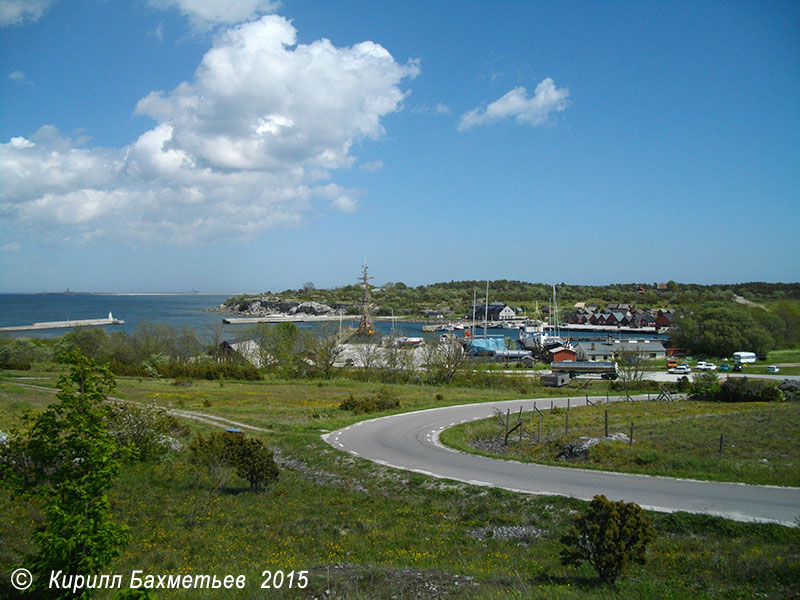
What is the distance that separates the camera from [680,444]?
18500mm

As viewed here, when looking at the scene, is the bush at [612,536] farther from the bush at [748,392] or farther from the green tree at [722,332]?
the green tree at [722,332]

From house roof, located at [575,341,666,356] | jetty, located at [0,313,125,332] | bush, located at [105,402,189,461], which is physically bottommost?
house roof, located at [575,341,666,356]

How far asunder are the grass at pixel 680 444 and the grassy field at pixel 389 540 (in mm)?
2118

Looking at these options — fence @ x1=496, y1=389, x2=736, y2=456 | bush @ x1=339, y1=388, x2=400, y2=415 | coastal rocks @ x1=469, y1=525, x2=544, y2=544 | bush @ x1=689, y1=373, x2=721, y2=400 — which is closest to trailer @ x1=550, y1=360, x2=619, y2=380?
bush @ x1=689, y1=373, x2=721, y2=400

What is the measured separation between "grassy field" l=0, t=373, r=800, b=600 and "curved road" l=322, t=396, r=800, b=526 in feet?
3.21

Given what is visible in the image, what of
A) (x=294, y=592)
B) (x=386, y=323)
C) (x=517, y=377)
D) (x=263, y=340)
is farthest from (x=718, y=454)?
(x=386, y=323)

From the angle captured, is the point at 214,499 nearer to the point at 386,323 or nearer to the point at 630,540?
the point at 630,540

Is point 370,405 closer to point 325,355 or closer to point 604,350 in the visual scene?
point 325,355

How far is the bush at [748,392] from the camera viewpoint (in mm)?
33844

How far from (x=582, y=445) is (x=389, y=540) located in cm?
1075

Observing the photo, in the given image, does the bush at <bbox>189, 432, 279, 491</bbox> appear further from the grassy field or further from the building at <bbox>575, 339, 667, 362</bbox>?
the building at <bbox>575, 339, 667, 362</bbox>

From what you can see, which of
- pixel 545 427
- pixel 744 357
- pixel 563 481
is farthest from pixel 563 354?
pixel 563 481

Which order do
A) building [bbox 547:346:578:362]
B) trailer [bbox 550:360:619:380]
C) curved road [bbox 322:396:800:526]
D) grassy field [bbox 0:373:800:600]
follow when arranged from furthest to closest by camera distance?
building [bbox 547:346:578:362]
trailer [bbox 550:360:619:380]
curved road [bbox 322:396:800:526]
grassy field [bbox 0:373:800:600]

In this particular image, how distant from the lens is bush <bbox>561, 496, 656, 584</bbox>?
781cm
